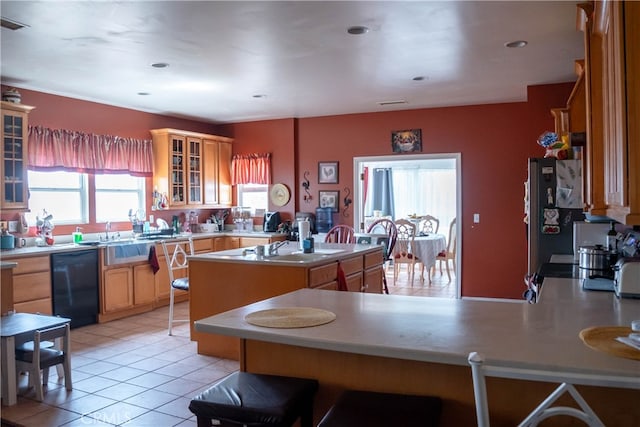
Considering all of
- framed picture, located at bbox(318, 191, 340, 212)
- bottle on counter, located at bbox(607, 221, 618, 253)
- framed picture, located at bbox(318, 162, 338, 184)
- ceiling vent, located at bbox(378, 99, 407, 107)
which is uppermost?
ceiling vent, located at bbox(378, 99, 407, 107)

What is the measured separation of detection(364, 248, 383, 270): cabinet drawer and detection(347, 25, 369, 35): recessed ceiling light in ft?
6.61

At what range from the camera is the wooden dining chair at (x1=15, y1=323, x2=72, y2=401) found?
3.20 meters

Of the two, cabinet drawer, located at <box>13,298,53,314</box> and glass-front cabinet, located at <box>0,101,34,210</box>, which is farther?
glass-front cabinet, located at <box>0,101,34,210</box>

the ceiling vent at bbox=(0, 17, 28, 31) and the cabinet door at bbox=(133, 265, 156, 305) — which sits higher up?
the ceiling vent at bbox=(0, 17, 28, 31)

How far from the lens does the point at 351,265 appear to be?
4.32 meters

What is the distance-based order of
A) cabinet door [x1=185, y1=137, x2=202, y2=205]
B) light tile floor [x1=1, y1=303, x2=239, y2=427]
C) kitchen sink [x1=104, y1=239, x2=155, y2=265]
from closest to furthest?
light tile floor [x1=1, y1=303, x2=239, y2=427], kitchen sink [x1=104, y1=239, x2=155, y2=265], cabinet door [x1=185, y1=137, x2=202, y2=205]

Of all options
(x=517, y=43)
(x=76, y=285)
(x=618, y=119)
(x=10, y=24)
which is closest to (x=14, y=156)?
(x=76, y=285)

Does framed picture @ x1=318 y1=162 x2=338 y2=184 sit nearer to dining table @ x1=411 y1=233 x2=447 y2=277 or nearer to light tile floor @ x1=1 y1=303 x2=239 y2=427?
dining table @ x1=411 y1=233 x2=447 y2=277

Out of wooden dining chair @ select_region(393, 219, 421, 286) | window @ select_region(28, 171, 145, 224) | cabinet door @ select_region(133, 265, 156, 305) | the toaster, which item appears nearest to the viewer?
the toaster

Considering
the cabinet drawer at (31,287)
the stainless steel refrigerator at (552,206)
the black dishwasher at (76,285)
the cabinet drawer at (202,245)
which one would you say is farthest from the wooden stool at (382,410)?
the cabinet drawer at (202,245)

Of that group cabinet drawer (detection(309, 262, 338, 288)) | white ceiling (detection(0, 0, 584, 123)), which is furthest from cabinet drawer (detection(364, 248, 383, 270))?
white ceiling (detection(0, 0, 584, 123))

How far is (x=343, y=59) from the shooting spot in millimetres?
4195

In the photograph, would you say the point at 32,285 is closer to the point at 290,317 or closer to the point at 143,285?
the point at 143,285

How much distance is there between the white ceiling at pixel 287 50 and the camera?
3.12 metres
